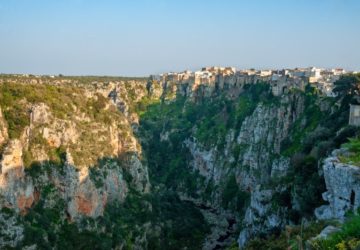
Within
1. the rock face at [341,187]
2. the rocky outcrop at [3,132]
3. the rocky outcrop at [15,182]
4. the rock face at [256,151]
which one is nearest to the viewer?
the rock face at [341,187]

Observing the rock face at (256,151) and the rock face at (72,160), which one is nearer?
the rock face at (72,160)

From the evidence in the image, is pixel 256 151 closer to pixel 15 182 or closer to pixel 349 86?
pixel 349 86

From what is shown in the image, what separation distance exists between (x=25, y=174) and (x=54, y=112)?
10.5m

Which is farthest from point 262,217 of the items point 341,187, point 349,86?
point 341,187

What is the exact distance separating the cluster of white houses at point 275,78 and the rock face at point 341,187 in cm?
4932

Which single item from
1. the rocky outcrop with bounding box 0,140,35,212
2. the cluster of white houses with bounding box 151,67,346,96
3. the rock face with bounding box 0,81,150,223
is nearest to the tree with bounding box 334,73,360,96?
the cluster of white houses with bounding box 151,67,346,96

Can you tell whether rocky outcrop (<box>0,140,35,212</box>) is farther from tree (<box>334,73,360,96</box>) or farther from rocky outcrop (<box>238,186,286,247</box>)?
tree (<box>334,73,360,96</box>)

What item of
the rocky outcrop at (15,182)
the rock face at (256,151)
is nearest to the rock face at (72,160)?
the rocky outcrop at (15,182)

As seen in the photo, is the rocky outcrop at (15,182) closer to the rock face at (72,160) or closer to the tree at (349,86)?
the rock face at (72,160)

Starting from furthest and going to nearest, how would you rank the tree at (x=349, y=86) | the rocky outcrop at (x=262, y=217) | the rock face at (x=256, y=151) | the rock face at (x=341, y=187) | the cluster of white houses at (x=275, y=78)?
1. the cluster of white houses at (x=275, y=78)
2. the rock face at (x=256, y=151)
3. the tree at (x=349, y=86)
4. the rocky outcrop at (x=262, y=217)
5. the rock face at (x=341, y=187)

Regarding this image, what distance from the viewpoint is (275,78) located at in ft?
350

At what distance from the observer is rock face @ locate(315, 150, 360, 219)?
32750 mm

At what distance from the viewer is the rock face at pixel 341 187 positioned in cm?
3275

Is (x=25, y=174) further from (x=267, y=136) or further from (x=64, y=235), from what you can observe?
(x=267, y=136)
